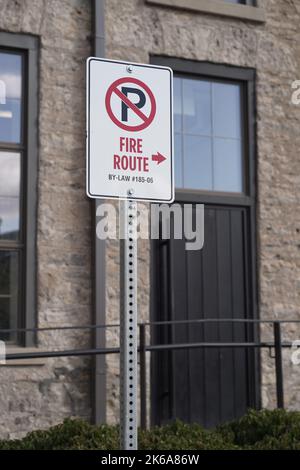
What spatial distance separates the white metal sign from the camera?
11.2ft

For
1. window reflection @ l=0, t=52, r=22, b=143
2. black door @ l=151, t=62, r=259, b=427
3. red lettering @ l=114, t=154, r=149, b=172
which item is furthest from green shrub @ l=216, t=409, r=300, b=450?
window reflection @ l=0, t=52, r=22, b=143

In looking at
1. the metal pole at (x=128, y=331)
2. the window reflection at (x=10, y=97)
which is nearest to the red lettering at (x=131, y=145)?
the metal pole at (x=128, y=331)

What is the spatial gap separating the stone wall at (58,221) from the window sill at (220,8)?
0.97 m

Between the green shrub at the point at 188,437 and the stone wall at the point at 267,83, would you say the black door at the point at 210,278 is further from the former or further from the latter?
the green shrub at the point at 188,437

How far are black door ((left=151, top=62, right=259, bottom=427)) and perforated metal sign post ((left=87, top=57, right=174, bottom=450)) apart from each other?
481cm

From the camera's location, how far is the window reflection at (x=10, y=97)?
8008 millimetres

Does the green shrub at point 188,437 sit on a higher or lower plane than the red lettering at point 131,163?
lower

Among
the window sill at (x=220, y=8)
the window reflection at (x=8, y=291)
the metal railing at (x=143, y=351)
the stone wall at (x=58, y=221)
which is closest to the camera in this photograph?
the metal railing at (x=143, y=351)

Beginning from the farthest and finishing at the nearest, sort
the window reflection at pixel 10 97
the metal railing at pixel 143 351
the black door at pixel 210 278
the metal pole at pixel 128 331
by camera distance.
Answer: the black door at pixel 210 278 → the window reflection at pixel 10 97 → the metal railing at pixel 143 351 → the metal pole at pixel 128 331

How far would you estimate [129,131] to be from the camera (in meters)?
3.49

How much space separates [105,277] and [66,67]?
2.11m

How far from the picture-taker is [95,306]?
787cm

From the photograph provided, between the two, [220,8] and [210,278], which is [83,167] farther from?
[220,8]

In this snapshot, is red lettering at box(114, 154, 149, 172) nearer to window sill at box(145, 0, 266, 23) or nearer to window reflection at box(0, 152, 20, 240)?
window reflection at box(0, 152, 20, 240)
